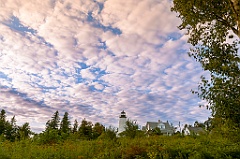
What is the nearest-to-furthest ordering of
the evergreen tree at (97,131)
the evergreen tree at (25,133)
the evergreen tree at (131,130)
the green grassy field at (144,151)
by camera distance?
the green grassy field at (144,151) < the evergreen tree at (25,133) < the evergreen tree at (131,130) < the evergreen tree at (97,131)

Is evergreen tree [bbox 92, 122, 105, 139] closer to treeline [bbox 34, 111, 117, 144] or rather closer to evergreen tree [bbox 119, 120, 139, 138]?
treeline [bbox 34, 111, 117, 144]

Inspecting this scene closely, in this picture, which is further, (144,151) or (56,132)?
(56,132)

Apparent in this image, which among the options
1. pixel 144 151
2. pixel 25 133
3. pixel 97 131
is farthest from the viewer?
pixel 97 131

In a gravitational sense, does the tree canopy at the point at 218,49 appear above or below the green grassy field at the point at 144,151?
above

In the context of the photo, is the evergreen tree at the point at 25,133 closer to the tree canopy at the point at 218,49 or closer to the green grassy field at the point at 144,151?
the green grassy field at the point at 144,151

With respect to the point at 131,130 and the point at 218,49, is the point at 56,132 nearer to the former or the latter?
the point at 131,130

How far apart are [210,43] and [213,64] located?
1.23m

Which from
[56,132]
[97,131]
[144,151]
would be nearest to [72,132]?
[97,131]

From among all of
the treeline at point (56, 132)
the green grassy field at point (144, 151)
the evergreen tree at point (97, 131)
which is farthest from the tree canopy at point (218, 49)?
the evergreen tree at point (97, 131)

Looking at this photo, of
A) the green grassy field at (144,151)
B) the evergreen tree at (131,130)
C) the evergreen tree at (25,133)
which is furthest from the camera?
the evergreen tree at (131,130)

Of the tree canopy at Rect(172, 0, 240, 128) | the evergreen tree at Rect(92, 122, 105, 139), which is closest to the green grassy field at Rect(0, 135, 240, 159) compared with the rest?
the tree canopy at Rect(172, 0, 240, 128)

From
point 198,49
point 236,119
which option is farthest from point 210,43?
point 236,119

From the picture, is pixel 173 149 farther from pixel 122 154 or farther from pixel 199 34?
pixel 199 34

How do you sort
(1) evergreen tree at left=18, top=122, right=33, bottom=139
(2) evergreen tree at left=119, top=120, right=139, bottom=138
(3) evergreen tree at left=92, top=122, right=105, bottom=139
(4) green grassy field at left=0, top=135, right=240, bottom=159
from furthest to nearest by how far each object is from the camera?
(3) evergreen tree at left=92, top=122, right=105, bottom=139, (2) evergreen tree at left=119, top=120, right=139, bottom=138, (1) evergreen tree at left=18, top=122, right=33, bottom=139, (4) green grassy field at left=0, top=135, right=240, bottom=159
